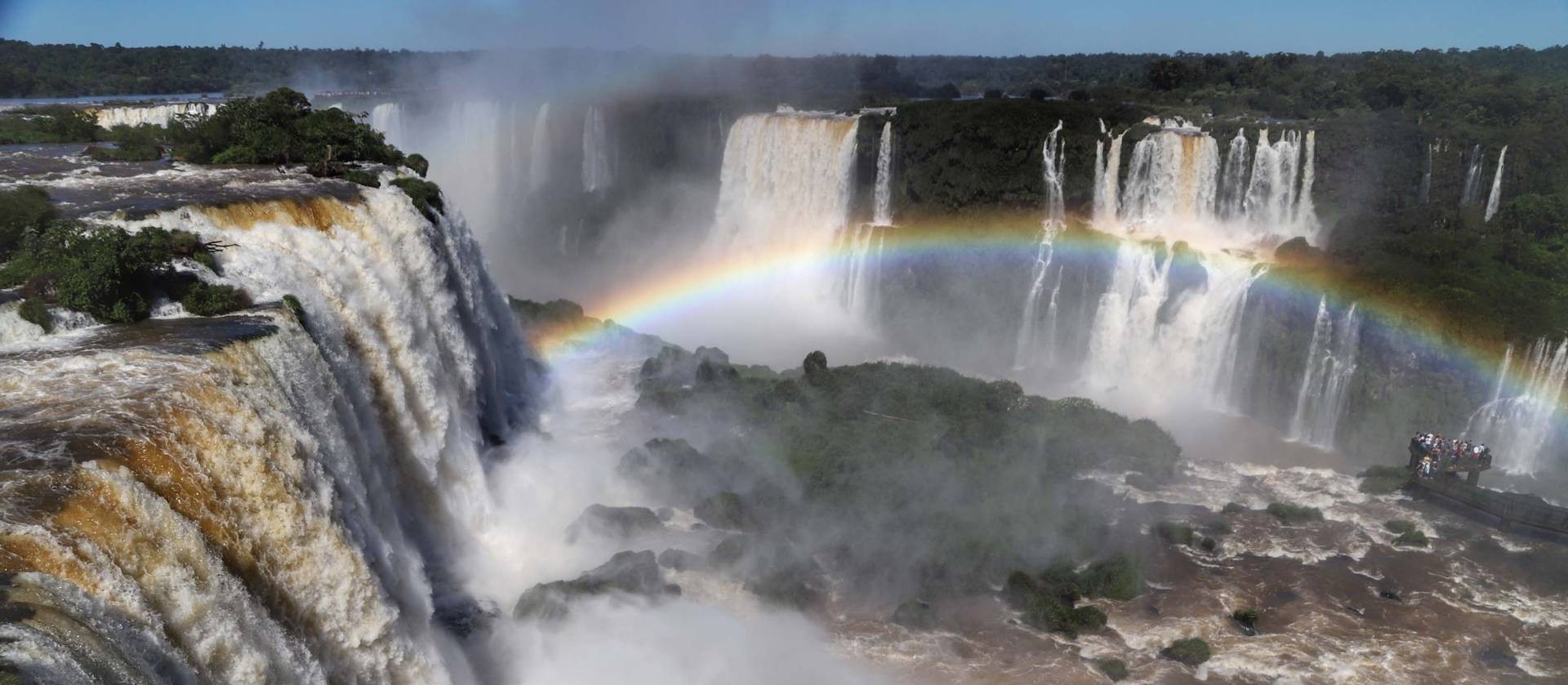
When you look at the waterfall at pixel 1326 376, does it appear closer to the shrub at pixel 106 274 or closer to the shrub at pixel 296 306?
the shrub at pixel 296 306

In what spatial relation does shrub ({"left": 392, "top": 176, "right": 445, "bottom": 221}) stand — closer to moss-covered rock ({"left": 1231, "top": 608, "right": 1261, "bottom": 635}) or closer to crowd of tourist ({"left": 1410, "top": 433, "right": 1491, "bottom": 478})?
moss-covered rock ({"left": 1231, "top": 608, "right": 1261, "bottom": 635})

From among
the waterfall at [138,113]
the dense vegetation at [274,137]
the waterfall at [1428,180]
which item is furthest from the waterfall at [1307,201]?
the waterfall at [138,113]

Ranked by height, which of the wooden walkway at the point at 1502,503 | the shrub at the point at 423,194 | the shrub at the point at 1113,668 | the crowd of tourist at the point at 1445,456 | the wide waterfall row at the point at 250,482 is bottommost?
the shrub at the point at 1113,668

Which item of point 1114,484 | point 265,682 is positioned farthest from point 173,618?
point 1114,484

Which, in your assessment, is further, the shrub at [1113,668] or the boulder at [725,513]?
the boulder at [725,513]

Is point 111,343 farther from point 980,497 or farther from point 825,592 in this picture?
point 980,497

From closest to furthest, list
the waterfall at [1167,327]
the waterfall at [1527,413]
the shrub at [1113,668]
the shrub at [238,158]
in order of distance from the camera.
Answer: the shrub at [1113,668] → the shrub at [238,158] → the waterfall at [1527,413] → the waterfall at [1167,327]

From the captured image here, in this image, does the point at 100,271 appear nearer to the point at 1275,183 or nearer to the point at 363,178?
the point at 363,178

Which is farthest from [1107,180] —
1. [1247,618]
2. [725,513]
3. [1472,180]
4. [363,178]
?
[363,178]
